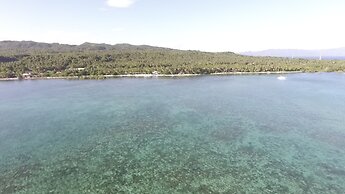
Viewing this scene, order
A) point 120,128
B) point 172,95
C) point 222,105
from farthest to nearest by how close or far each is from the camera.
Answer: point 172,95 → point 222,105 → point 120,128

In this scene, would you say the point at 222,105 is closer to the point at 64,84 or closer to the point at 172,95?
the point at 172,95

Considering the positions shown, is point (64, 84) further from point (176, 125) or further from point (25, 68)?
point (176, 125)

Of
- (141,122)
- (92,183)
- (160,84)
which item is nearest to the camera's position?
(92,183)

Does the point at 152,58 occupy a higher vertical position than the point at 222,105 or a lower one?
higher

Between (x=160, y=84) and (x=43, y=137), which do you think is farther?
(x=160, y=84)

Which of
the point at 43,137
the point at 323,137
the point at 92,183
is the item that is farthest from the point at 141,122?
the point at 323,137

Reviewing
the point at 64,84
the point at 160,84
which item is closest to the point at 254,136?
the point at 160,84
